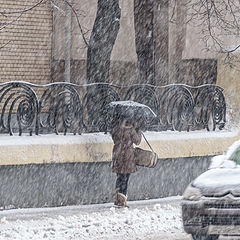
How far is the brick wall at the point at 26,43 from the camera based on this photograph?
16.9m

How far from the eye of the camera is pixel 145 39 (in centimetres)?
1526

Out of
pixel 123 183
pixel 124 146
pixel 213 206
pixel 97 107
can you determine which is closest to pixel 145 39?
pixel 97 107

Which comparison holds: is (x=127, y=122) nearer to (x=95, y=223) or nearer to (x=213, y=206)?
(x=95, y=223)

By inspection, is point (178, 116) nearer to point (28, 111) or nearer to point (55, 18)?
point (28, 111)

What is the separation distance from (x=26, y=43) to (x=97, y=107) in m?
4.34

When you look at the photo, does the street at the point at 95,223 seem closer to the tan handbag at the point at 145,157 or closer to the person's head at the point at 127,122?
the tan handbag at the point at 145,157

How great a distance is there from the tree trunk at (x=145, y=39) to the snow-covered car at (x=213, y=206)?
223 inches

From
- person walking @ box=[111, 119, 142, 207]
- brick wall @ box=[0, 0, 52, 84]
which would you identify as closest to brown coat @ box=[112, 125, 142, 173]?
person walking @ box=[111, 119, 142, 207]

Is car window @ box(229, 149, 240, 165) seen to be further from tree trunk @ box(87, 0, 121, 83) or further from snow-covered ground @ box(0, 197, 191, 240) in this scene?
tree trunk @ box(87, 0, 121, 83)

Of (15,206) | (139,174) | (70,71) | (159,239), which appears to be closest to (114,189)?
(139,174)

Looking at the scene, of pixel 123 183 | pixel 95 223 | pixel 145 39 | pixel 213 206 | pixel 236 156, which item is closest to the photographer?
pixel 213 206

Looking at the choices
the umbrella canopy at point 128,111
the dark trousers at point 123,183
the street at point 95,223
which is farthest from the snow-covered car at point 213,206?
the dark trousers at point 123,183

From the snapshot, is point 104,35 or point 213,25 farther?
point 213,25

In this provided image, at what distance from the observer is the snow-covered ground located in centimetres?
1028
